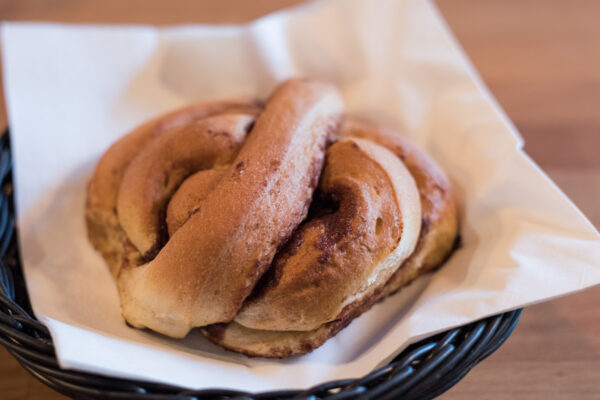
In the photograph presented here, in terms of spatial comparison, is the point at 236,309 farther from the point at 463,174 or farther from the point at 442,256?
the point at 463,174

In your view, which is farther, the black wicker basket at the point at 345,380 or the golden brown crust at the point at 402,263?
the golden brown crust at the point at 402,263

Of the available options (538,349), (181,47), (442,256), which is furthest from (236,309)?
(181,47)

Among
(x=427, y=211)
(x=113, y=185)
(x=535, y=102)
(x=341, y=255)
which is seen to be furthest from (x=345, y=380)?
(x=535, y=102)

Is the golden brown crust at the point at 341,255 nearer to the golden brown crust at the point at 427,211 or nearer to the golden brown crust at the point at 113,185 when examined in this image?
the golden brown crust at the point at 427,211

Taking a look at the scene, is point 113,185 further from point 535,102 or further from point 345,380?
point 535,102

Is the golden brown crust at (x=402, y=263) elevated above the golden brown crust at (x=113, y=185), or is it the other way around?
the golden brown crust at (x=113, y=185)

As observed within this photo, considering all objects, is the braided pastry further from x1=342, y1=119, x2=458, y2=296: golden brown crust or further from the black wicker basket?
the black wicker basket

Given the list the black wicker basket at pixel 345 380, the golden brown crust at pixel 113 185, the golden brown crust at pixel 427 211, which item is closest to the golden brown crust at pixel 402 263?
the golden brown crust at pixel 427 211
